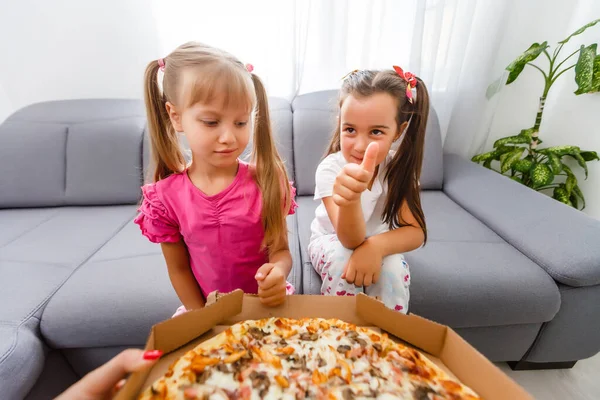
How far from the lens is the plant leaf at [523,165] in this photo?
173 centimetres

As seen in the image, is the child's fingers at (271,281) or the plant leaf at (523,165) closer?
the child's fingers at (271,281)

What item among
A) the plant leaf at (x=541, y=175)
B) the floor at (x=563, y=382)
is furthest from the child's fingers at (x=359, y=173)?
the plant leaf at (x=541, y=175)

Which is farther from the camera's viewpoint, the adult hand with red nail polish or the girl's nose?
the girl's nose

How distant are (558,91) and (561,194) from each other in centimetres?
62

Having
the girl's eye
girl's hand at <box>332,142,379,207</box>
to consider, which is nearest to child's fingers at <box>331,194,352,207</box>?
girl's hand at <box>332,142,379,207</box>

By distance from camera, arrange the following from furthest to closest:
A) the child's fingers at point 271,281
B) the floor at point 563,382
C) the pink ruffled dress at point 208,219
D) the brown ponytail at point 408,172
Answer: the floor at point 563,382
the brown ponytail at point 408,172
the pink ruffled dress at point 208,219
the child's fingers at point 271,281

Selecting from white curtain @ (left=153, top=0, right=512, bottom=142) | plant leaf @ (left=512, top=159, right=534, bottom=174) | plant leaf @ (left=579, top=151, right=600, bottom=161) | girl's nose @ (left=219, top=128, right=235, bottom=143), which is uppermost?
white curtain @ (left=153, top=0, right=512, bottom=142)

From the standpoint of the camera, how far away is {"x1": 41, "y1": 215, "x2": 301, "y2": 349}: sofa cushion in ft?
3.11

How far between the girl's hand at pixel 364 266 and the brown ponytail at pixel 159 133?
545 millimetres

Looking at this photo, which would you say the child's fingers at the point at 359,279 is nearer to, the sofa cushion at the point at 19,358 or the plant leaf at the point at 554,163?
the sofa cushion at the point at 19,358

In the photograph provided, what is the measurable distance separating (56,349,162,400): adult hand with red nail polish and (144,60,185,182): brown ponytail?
0.56m

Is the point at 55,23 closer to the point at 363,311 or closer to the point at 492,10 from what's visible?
the point at 363,311

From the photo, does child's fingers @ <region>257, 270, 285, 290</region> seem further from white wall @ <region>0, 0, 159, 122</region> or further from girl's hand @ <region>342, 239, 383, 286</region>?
white wall @ <region>0, 0, 159, 122</region>

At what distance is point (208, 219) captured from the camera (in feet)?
2.64
